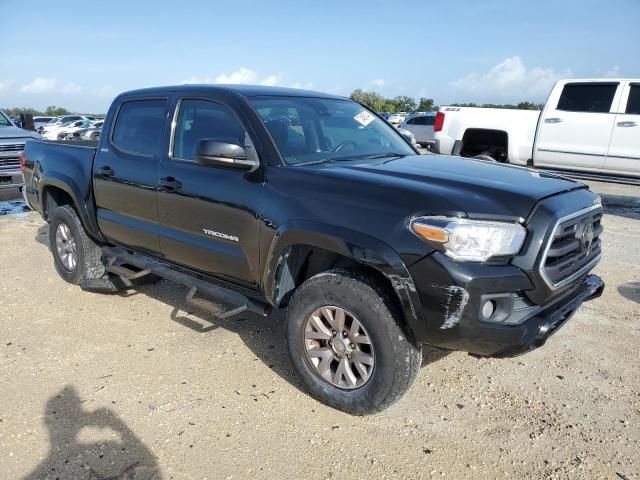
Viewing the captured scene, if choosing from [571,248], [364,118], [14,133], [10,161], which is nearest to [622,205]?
[364,118]

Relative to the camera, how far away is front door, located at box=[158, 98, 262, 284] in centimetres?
332

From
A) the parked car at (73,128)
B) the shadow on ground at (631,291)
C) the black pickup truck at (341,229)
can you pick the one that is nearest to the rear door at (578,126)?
the shadow on ground at (631,291)

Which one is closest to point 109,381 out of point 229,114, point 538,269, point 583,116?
point 229,114

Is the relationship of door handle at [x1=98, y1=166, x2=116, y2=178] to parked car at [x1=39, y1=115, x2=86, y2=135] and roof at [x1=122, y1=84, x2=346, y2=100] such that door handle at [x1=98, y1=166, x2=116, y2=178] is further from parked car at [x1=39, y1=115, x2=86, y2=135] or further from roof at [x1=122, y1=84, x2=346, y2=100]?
parked car at [x1=39, y1=115, x2=86, y2=135]

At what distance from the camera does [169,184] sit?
3.77 m

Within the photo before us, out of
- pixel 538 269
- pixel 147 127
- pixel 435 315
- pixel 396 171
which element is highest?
pixel 147 127

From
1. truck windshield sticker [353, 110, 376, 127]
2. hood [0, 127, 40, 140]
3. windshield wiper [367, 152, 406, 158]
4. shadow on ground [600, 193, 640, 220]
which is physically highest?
truck windshield sticker [353, 110, 376, 127]

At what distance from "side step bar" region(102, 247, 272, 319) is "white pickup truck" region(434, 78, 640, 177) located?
5.72 m

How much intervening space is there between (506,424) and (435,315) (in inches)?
36.1

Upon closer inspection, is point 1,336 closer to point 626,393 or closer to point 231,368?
point 231,368

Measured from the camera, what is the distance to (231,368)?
361 centimetres

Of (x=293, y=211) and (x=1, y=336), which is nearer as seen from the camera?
(x=293, y=211)

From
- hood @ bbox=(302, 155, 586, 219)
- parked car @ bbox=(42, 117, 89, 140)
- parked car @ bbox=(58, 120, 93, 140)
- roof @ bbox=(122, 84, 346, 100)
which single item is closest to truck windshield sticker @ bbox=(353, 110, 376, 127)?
roof @ bbox=(122, 84, 346, 100)

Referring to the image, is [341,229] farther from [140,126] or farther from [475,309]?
[140,126]
